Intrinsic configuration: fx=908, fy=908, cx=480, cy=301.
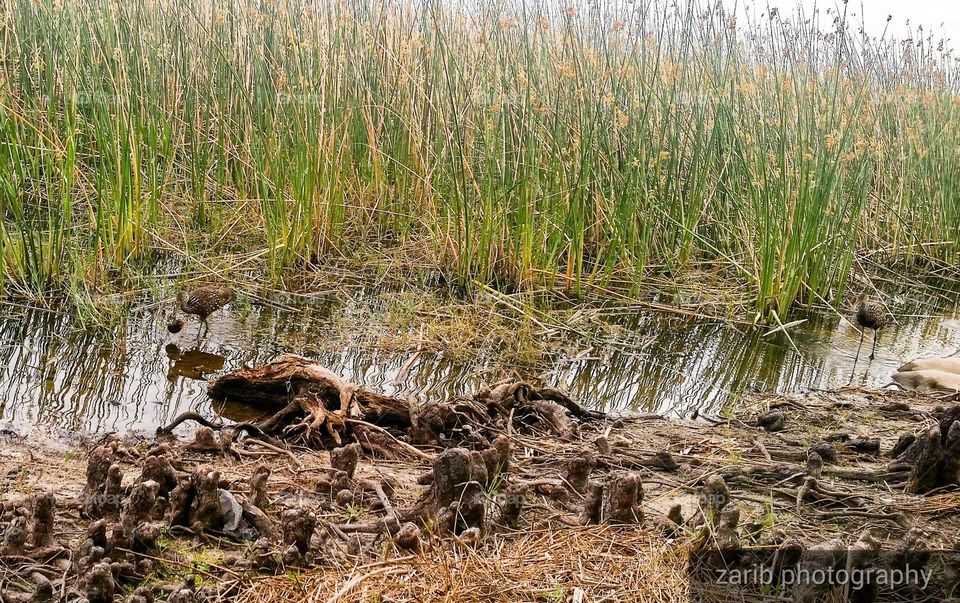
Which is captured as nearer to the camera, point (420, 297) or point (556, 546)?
point (556, 546)

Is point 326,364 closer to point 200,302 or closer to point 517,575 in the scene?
point 200,302

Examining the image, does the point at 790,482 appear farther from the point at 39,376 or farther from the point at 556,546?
the point at 39,376

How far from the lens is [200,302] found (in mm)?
3305

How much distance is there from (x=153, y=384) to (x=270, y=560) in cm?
137

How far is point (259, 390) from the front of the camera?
2.75 m

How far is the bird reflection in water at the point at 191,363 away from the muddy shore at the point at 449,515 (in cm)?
50

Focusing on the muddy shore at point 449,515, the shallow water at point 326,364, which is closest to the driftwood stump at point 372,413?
the muddy shore at point 449,515

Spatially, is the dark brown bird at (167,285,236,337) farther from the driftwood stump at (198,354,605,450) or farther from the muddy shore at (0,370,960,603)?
the muddy shore at (0,370,960,603)

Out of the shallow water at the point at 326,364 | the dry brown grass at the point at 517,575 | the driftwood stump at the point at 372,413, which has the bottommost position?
the shallow water at the point at 326,364

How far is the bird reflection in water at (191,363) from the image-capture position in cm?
302

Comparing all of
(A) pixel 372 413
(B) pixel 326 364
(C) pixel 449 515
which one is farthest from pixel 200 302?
(C) pixel 449 515

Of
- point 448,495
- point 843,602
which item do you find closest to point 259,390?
point 448,495

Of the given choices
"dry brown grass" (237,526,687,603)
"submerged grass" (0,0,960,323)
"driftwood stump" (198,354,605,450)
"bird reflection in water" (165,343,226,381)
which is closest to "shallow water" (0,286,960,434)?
"bird reflection in water" (165,343,226,381)

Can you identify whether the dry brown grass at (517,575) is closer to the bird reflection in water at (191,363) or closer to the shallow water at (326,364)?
the shallow water at (326,364)
